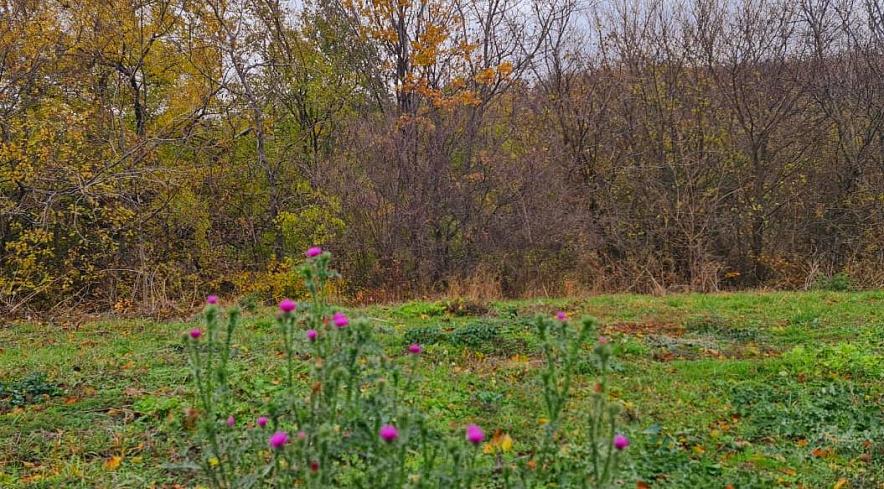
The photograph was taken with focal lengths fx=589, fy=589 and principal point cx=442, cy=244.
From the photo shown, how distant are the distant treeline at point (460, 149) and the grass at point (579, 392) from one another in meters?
4.22

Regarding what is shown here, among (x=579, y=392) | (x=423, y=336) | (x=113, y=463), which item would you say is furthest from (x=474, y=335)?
(x=113, y=463)

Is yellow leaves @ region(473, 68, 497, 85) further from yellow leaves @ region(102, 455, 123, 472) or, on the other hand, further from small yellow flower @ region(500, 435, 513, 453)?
yellow leaves @ region(102, 455, 123, 472)

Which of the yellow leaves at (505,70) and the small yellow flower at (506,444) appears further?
the yellow leaves at (505,70)

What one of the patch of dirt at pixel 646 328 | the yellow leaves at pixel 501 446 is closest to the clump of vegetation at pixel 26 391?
the yellow leaves at pixel 501 446

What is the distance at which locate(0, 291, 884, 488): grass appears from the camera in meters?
3.01

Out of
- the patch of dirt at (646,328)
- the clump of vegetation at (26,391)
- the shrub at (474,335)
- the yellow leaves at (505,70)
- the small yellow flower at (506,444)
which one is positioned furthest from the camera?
the yellow leaves at (505,70)

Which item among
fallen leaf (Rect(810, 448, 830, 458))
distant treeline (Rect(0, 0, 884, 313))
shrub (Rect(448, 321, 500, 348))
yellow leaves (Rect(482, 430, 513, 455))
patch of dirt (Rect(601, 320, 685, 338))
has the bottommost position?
fallen leaf (Rect(810, 448, 830, 458))

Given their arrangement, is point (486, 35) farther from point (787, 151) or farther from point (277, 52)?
point (787, 151)

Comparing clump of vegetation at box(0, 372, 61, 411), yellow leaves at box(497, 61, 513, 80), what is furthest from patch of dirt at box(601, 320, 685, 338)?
yellow leaves at box(497, 61, 513, 80)

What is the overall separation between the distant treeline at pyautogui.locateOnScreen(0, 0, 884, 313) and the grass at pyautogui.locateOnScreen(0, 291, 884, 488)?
422 cm

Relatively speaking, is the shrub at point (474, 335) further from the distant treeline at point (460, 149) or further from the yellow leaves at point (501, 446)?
the distant treeline at point (460, 149)

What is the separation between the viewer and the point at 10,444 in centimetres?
324

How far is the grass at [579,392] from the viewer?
301 centimetres

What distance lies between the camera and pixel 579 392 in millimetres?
4078
